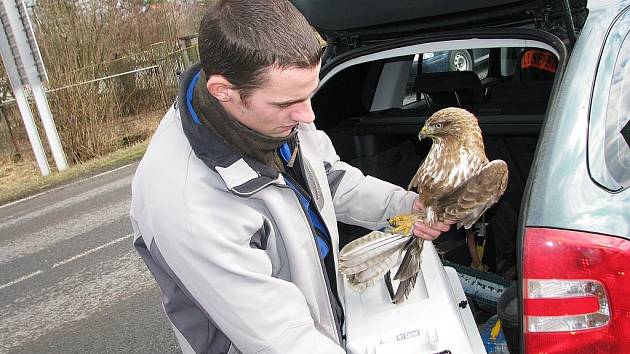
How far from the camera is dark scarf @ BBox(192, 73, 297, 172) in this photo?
140 centimetres

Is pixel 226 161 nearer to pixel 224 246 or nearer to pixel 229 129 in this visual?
pixel 229 129

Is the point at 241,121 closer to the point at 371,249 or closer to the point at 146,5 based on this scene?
the point at 371,249

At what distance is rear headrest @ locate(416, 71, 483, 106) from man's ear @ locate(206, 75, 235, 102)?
188cm

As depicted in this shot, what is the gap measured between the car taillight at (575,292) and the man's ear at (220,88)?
83 cm

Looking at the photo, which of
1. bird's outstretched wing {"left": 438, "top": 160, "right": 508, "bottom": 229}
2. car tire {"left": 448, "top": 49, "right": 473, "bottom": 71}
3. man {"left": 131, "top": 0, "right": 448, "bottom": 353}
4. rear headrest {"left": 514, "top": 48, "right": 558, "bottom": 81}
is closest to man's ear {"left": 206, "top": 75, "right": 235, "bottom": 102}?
man {"left": 131, "top": 0, "right": 448, "bottom": 353}

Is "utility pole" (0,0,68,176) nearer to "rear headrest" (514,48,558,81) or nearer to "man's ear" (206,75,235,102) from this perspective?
"rear headrest" (514,48,558,81)

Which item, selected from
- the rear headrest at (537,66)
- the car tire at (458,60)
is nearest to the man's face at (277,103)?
the rear headrest at (537,66)

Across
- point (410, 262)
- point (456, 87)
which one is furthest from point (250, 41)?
point (456, 87)

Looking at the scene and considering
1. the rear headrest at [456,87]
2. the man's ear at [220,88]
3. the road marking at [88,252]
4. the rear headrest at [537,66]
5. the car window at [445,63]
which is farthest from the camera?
the road marking at [88,252]

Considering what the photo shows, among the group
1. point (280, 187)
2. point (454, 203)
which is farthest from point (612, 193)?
point (280, 187)

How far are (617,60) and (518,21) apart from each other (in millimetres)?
487

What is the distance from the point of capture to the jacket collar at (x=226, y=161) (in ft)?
4.44

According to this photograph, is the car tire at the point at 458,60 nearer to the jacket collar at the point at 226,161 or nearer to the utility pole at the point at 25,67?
the jacket collar at the point at 226,161

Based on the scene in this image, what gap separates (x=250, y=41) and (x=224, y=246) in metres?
0.51
